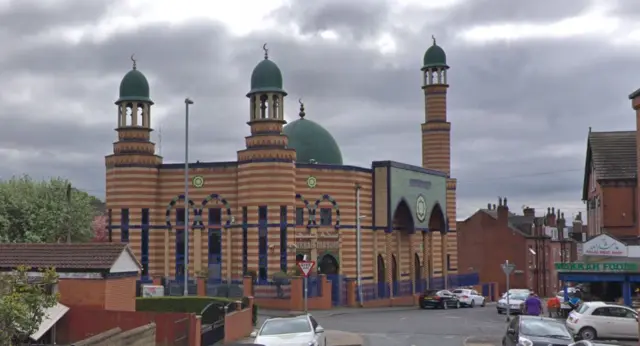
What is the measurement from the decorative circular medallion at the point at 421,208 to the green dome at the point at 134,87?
19.3 meters

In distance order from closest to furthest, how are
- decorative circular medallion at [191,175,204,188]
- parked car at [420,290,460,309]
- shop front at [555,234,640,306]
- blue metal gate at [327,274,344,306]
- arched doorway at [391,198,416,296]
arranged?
shop front at [555,234,640,306], blue metal gate at [327,274,344,306], parked car at [420,290,460,309], decorative circular medallion at [191,175,204,188], arched doorway at [391,198,416,296]

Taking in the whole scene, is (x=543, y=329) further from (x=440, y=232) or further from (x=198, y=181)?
(x=440, y=232)

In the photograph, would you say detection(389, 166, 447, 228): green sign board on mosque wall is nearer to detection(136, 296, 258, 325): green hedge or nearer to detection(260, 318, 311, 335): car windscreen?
detection(136, 296, 258, 325): green hedge

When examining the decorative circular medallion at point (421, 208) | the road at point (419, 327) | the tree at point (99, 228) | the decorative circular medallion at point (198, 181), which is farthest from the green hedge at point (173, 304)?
the tree at point (99, 228)

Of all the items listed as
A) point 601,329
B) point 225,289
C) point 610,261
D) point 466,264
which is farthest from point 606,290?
point 466,264

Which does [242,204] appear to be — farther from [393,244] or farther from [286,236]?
[393,244]

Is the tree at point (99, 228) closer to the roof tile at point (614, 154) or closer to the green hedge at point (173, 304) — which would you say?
the green hedge at point (173, 304)

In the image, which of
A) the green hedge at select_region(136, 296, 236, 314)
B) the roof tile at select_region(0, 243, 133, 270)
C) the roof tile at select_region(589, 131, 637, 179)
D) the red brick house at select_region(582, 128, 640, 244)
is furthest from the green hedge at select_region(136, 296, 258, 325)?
the roof tile at select_region(589, 131, 637, 179)

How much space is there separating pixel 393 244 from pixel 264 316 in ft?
59.5

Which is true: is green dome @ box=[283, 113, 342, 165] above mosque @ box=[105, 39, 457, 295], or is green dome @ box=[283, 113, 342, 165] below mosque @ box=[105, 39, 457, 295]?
above

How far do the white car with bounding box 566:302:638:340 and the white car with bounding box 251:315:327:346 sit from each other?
37.6ft

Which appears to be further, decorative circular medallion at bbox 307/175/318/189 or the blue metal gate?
decorative circular medallion at bbox 307/175/318/189

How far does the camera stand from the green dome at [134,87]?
51.7m

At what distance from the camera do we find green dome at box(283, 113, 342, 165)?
5803 centimetres
